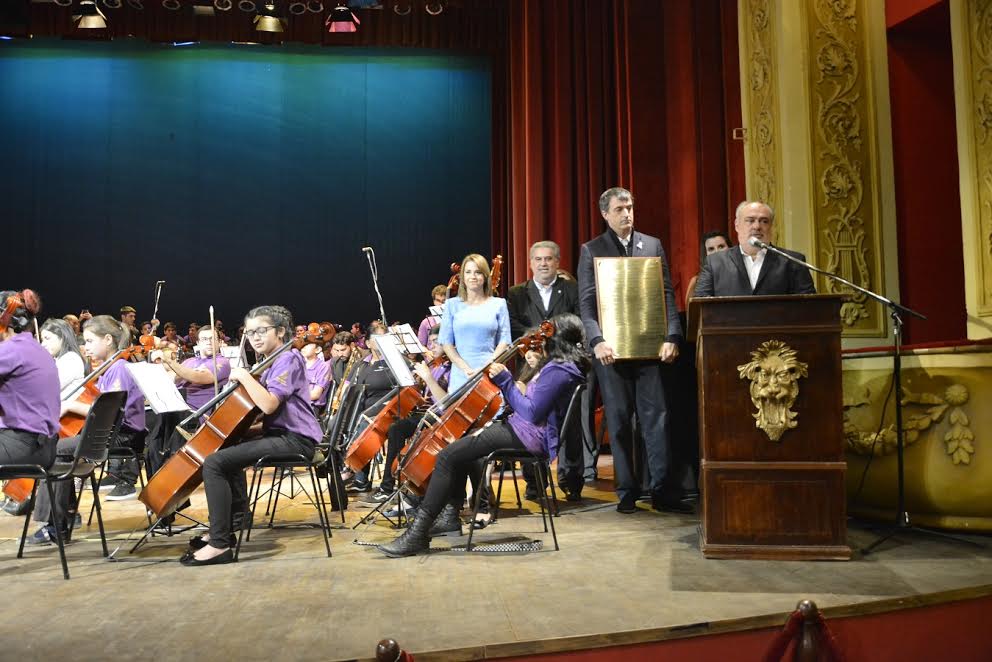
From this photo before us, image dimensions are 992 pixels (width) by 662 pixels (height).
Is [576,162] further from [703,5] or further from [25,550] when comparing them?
[25,550]

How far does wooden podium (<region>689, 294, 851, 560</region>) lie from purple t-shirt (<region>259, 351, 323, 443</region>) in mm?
1650

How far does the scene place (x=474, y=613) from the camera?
2711 millimetres

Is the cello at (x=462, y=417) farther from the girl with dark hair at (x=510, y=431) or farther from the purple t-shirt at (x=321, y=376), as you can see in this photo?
the purple t-shirt at (x=321, y=376)

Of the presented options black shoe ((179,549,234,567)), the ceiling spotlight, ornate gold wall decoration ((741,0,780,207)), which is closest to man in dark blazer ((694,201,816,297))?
ornate gold wall decoration ((741,0,780,207))

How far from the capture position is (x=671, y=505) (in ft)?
15.3

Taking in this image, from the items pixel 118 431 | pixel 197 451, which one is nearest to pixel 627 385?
pixel 197 451

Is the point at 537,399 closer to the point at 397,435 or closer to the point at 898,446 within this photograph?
the point at 898,446

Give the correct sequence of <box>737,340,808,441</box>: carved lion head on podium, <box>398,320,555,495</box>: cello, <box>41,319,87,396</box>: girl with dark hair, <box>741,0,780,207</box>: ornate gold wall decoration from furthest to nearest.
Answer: <box>741,0,780,207</box>: ornate gold wall decoration, <box>41,319,87,396</box>: girl with dark hair, <box>398,320,555,495</box>: cello, <box>737,340,808,441</box>: carved lion head on podium

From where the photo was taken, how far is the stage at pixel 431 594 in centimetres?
243

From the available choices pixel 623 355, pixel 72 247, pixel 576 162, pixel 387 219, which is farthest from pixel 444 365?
pixel 72 247

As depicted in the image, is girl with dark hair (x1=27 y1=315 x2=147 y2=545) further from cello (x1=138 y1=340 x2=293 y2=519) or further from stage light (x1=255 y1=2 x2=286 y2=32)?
stage light (x1=255 y1=2 x2=286 y2=32)

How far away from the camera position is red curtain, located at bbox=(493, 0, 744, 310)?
22.5ft

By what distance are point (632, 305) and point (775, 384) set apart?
1.40 m

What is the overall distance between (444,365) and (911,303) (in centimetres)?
268
